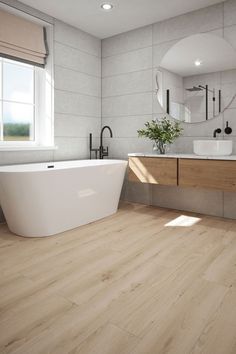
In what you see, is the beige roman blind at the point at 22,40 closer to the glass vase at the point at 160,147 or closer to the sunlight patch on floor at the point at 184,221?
the glass vase at the point at 160,147

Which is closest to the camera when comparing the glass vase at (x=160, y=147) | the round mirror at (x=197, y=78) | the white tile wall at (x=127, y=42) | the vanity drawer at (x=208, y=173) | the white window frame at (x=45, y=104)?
the vanity drawer at (x=208, y=173)

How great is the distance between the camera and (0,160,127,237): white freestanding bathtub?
8.16 ft

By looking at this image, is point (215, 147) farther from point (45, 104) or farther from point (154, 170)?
point (45, 104)

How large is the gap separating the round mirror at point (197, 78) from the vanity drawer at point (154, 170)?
28.0 inches


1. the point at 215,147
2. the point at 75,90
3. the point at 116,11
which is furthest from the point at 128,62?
the point at 215,147

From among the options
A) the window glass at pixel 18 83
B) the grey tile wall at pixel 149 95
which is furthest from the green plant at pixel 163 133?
the window glass at pixel 18 83

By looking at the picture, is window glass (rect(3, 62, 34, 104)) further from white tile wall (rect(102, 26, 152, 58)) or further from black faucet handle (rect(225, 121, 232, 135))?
black faucet handle (rect(225, 121, 232, 135))

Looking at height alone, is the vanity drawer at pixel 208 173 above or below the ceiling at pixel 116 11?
below

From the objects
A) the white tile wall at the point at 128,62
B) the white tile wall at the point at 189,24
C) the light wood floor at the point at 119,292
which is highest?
the white tile wall at the point at 189,24

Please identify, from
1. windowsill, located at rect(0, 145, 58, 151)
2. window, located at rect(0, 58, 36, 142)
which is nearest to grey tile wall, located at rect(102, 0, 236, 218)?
windowsill, located at rect(0, 145, 58, 151)

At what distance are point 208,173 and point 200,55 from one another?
1476 mm

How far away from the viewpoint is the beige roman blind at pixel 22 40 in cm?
315

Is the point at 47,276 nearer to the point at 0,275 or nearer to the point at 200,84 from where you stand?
the point at 0,275

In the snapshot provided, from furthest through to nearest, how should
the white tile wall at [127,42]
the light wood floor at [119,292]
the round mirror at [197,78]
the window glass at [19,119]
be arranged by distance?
the white tile wall at [127,42] → the window glass at [19,119] → the round mirror at [197,78] → the light wood floor at [119,292]
